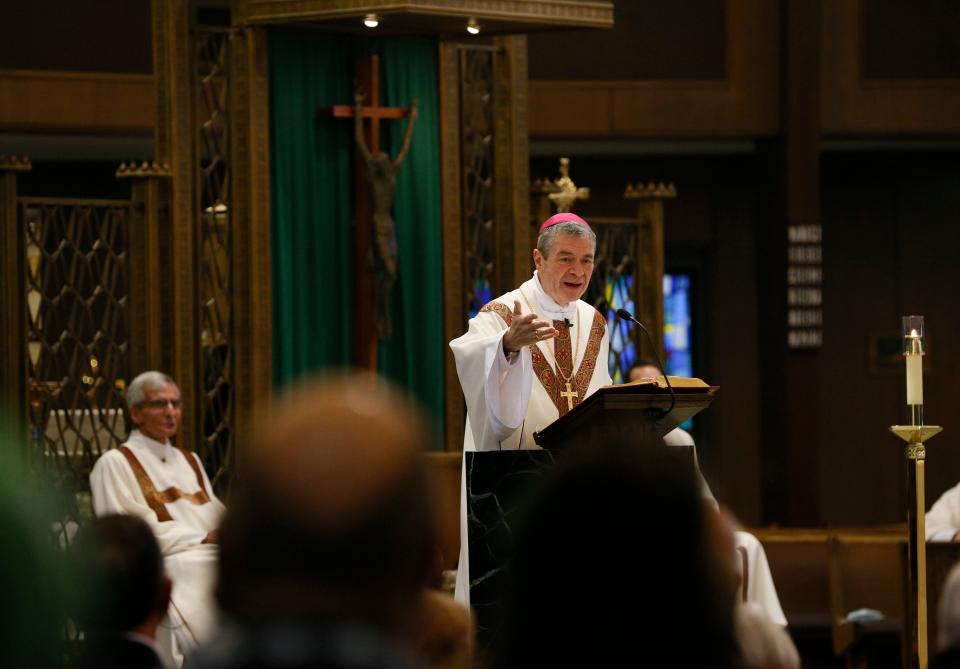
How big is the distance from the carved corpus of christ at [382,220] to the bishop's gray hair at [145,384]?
4.99 feet

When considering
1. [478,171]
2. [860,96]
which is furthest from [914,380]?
[860,96]

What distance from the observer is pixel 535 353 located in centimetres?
600

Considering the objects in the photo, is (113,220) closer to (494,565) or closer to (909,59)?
(494,565)

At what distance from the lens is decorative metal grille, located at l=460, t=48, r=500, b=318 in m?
9.07

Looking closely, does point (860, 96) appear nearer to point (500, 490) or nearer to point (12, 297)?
point (12, 297)

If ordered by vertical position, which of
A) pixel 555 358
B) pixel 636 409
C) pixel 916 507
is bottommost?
pixel 916 507

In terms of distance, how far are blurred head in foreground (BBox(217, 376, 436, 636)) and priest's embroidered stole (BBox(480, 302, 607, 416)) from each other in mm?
4399

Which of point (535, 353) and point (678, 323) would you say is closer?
point (535, 353)

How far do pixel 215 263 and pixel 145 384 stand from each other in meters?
1.30

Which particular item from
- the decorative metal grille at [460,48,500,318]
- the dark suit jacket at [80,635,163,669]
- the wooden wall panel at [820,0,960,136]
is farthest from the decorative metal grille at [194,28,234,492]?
the dark suit jacket at [80,635,163,669]

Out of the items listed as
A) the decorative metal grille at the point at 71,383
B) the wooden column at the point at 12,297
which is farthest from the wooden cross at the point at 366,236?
the wooden column at the point at 12,297

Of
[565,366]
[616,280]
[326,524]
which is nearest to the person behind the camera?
[326,524]

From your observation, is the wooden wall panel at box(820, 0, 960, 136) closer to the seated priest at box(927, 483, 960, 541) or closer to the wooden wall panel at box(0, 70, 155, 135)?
the seated priest at box(927, 483, 960, 541)

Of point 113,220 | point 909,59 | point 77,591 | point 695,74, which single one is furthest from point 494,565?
point 909,59
